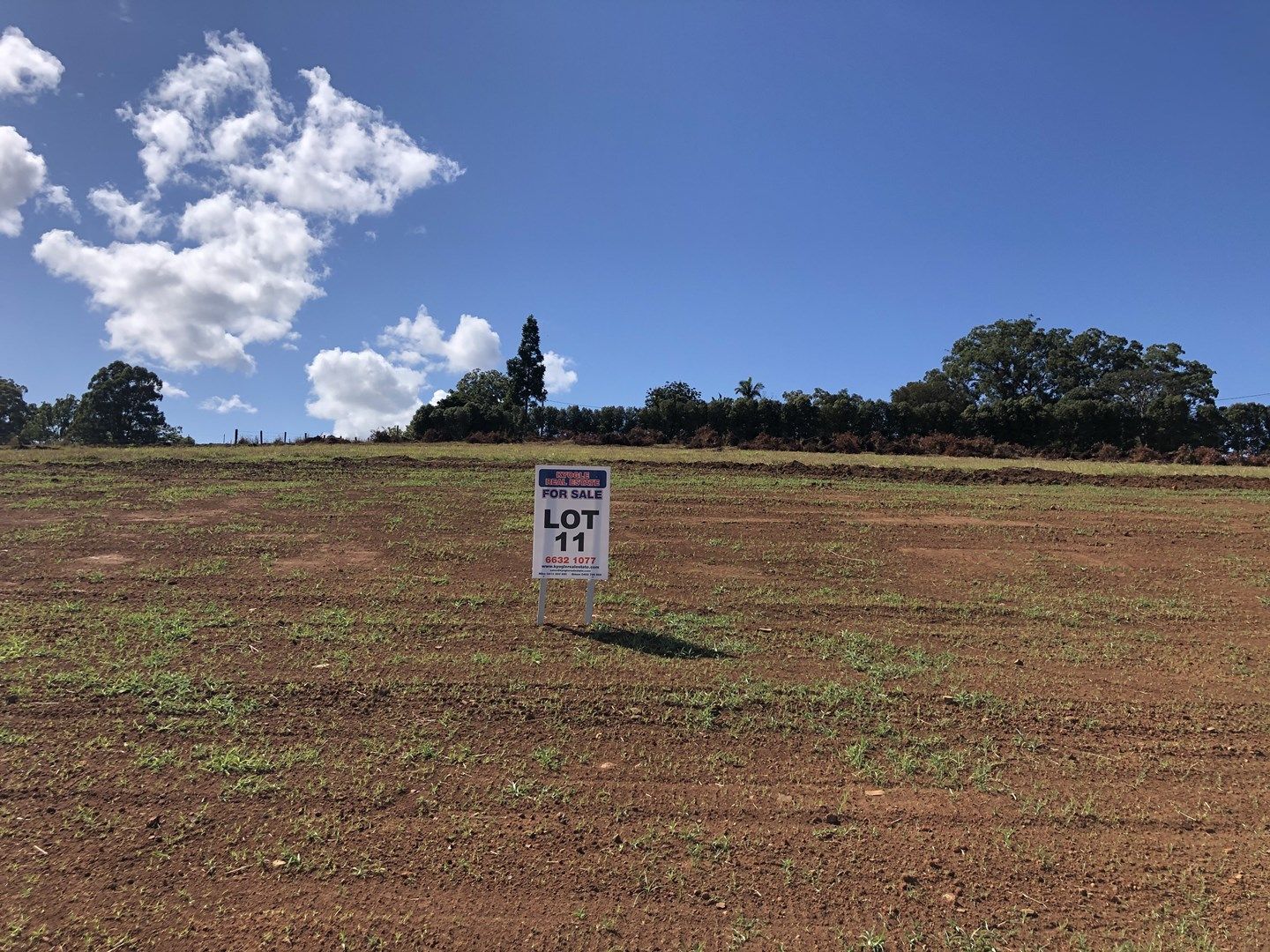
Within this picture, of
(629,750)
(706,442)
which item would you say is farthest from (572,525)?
(706,442)

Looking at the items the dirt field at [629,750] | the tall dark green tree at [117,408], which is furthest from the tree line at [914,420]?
the tall dark green tree at [117,408]

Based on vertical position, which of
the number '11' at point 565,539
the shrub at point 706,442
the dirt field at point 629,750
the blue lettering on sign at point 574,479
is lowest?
the dirt field at point 629,750

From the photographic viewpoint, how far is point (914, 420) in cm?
4003

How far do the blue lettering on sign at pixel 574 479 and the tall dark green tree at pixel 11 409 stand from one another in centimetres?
8569

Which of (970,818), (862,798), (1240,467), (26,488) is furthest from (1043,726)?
(1240,467)

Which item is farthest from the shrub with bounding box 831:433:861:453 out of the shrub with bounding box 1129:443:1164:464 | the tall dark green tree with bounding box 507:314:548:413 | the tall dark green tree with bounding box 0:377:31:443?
the tall dark green tree with bounding box 0:377:31:443

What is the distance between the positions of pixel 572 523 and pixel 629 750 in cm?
285

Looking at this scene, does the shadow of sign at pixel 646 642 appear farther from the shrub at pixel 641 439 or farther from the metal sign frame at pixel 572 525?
the shrub at pixel 641 439

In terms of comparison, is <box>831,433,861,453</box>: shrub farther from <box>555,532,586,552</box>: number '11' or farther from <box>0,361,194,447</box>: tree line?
<box>0,361,194,447</box>: tree line

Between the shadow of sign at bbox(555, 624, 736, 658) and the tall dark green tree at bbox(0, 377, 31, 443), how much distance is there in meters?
86.2

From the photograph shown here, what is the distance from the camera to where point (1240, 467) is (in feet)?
88.0

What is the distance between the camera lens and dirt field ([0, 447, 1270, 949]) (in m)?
3.42

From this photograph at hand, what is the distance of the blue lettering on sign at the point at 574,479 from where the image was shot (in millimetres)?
7301

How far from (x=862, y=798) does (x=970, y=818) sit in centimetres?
59
